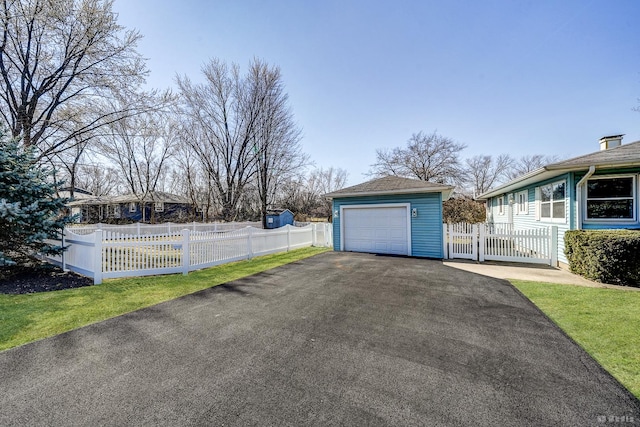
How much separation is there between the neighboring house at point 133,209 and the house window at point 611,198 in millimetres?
27565

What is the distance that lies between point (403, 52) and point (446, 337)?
1139 cm

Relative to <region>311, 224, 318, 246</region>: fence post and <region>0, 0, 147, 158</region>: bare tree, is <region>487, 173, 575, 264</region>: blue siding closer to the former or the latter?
<region>311, 224, 318, 246</region>: fence post

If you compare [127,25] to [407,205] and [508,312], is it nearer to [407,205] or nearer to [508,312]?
[407,205]

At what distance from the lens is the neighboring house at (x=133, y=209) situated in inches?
1024

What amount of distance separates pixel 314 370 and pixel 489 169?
44129mm

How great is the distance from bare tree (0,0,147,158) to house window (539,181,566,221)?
15.5 meters

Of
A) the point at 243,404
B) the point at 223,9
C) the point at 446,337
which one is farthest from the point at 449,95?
the point at 243,404

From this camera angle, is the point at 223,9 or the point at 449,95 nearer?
the point at 223,9

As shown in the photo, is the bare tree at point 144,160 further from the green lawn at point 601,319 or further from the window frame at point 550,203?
the green lawn at point 601,319

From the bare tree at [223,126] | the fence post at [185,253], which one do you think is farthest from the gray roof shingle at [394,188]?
the bare tree at [223,126]

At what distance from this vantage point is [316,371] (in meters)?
2.55

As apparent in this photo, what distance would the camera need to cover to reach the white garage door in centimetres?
1010

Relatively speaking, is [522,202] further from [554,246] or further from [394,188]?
[394,188]

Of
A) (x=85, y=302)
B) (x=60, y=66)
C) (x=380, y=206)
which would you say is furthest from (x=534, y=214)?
(x=60, y=66)
